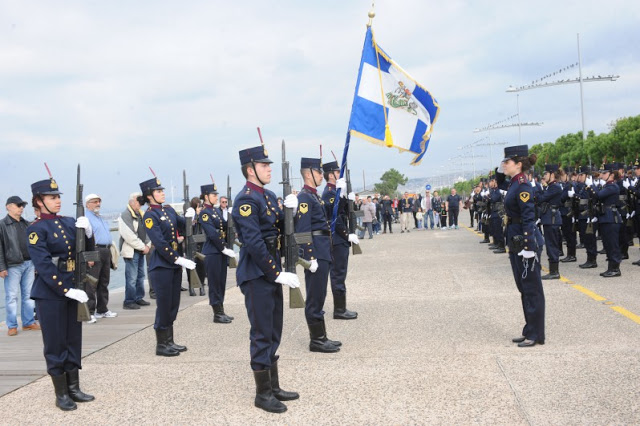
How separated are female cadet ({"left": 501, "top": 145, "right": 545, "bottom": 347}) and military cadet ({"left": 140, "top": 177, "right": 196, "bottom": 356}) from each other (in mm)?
3778

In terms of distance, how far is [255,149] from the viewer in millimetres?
4984

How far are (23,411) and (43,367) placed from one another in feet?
5.02

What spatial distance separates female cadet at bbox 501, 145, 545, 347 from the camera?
20.4ft

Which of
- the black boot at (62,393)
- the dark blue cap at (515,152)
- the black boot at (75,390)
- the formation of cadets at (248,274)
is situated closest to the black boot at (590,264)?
the dark blue cap at (515,152)

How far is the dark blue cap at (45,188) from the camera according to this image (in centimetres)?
533

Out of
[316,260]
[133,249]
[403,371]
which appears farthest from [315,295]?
[133,249]

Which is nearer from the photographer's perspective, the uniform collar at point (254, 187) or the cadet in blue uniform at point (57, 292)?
the uniform collar at point (254, 187)

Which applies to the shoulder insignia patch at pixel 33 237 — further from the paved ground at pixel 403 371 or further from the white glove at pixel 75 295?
the paved ground at pixel 403 371

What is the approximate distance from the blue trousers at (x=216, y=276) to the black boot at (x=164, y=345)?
5.65ft

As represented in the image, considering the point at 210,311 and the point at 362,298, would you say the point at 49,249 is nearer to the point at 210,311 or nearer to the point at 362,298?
the point at 210,311

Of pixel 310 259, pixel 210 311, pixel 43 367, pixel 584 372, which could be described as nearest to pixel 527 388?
pixel 584 372

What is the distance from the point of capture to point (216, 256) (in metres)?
8.77

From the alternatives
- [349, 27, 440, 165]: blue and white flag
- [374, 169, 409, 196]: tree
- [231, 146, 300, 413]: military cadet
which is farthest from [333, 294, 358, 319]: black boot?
[374, 169, 409, 196]: tree

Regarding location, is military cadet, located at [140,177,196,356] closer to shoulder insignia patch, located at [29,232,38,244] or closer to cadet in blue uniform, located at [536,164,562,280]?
shoulder insignia patch, located at [29,232,38,244]
